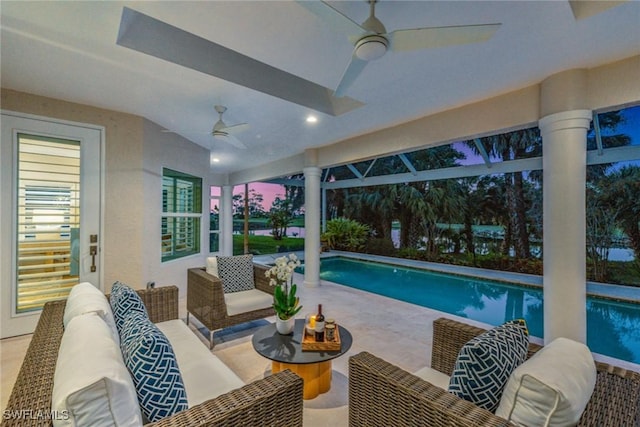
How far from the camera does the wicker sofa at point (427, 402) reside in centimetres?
104

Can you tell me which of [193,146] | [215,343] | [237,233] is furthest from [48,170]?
[237,233]

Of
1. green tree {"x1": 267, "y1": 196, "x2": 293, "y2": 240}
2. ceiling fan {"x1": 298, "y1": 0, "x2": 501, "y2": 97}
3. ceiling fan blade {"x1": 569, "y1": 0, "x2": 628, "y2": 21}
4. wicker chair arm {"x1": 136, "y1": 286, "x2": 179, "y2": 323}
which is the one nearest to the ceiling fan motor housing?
ceiling fan {"x1": 298, "y1": 0, "x2": 501, "y2": 97}

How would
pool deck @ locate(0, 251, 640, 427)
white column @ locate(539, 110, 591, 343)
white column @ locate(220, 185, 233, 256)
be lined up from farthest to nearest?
white column @ locate(220, 185, 233, 256), white column @ locate(539, 110, 591, 343), pool deck @ locate(0, 251, 640, 427)

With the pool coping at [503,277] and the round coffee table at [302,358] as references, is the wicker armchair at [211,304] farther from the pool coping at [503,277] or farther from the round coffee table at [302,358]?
the pool coping at [503,277]

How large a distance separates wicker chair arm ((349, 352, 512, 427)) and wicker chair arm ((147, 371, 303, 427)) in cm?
32

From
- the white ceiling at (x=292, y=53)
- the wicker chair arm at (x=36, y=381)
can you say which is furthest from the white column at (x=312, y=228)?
the wicker chair arm at (x=36, y=381)

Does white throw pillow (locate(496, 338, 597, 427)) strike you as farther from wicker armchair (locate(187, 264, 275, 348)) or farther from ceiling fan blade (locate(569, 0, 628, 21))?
wicker armchair (locate(187, 264, 275, 348))

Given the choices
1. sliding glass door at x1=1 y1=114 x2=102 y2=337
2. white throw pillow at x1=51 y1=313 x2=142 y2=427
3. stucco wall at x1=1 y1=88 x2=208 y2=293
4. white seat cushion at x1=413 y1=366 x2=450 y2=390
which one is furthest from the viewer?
stucco wall at x1=1 y1=88 x2=208 y2=293

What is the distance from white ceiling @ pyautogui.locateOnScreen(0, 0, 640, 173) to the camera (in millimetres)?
1798

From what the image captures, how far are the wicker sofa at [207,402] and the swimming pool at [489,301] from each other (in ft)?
12.9

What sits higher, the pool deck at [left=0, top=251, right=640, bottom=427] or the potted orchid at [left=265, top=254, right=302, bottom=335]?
the potted orchid at [left=265, top=254, right=302, bottom=335]

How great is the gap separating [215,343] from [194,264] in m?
2.78

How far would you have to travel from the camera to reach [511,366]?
1165 millimetres

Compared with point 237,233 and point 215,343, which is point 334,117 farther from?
point 237,233
